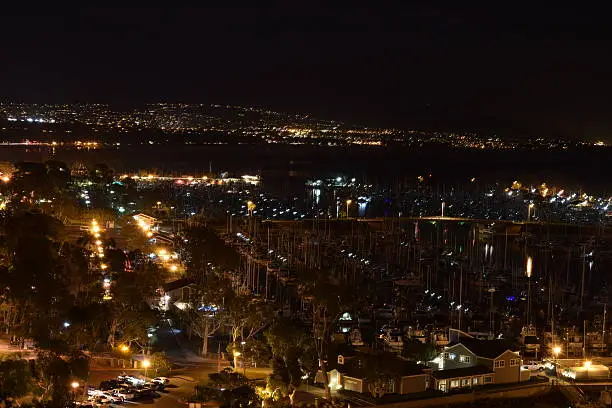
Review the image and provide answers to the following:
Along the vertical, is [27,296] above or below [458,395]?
above

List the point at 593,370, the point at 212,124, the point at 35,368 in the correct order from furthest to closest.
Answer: the point at 212,124 → the point at 593,370 → the point at 35,368

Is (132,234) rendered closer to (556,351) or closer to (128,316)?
(128,316)

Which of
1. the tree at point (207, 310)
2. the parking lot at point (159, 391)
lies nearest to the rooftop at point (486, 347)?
Answer: the tree at point (207, 310)

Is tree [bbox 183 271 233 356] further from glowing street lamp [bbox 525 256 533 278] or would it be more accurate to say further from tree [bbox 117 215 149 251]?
glowing street lamp [bbox 525 256 533 278]

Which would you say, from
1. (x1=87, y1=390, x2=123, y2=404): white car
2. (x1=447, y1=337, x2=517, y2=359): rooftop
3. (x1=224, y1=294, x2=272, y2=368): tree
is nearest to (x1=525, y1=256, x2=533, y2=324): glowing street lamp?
(x1=447, y1=337, x2=517, y2=359): rooftop

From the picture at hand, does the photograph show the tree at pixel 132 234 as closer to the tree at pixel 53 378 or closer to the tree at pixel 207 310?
the tree at pixel 207 310

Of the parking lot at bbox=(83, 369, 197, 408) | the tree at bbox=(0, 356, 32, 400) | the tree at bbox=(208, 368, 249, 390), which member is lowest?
the parking lot at bbox=(83, 369, 197, 408)

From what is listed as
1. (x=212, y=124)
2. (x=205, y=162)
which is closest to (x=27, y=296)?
(x=205, y=162)

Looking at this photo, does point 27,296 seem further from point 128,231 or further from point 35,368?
point 128,231
